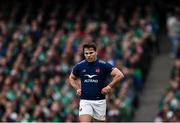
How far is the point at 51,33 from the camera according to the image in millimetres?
22375

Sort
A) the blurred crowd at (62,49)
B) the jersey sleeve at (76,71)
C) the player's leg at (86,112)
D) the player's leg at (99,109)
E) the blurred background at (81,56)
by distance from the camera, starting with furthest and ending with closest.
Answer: the blurred crowd at (62,49)
the blurred background at (81,56)
the jersey sleeve at (76,71)
the player's leg at (99,109)
the player's leg at (86,112)

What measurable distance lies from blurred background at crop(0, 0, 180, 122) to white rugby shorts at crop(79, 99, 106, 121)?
4149 mm

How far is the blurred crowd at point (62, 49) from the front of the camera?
18766mm

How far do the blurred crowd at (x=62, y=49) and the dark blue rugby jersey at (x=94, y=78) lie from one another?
5.07 metres

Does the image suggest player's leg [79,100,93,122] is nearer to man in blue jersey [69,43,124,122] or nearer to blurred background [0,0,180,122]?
man in blue jersey [69,43,124,122]

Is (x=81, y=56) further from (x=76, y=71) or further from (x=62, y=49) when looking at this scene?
(x=76, y=71)

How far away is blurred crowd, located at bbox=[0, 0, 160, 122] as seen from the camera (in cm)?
1877

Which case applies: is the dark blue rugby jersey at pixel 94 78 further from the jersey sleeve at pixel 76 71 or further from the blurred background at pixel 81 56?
the blurred background at pixel 81 56

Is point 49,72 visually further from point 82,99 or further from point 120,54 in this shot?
point 82,99

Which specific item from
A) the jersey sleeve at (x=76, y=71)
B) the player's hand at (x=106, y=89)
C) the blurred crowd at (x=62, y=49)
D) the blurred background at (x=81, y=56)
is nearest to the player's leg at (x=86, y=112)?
the player's hand at (x=106, y=89)

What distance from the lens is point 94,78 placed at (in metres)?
13.0

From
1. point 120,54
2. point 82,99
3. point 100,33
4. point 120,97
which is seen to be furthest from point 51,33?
point 82,99

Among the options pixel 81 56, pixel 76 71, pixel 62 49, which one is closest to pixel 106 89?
pixel 76 71

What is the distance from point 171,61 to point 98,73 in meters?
9.40
